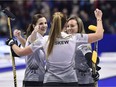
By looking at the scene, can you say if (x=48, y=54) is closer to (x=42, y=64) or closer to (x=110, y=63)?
(x=42, y=64)

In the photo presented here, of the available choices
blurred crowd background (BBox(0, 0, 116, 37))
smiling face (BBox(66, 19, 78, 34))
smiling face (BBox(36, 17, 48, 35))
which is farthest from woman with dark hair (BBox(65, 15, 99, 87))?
blurred crowd background (BBox(0, 0, 116, 37))

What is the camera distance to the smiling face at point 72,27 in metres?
6.53

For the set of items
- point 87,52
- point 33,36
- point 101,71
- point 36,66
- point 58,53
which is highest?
point 33,36

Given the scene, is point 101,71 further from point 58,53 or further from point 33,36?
point 58,53

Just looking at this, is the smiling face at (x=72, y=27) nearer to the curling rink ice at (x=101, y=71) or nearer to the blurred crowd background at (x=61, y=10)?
the curling rink ice at (x=101, y=71)

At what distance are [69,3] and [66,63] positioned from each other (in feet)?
→ 44.3

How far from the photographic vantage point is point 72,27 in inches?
258

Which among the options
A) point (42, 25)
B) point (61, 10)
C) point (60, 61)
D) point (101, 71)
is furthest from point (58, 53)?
point (61, 10)

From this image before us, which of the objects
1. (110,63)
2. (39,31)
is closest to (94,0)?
(110,63)

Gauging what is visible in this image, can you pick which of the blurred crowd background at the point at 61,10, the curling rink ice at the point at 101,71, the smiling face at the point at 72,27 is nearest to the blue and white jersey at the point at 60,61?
the smiling face at the point at 72,27

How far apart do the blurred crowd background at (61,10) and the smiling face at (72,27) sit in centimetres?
1088

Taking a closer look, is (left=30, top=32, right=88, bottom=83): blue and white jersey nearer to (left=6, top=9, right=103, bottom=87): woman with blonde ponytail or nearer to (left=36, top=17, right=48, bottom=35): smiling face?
(left=6, top=9, right=103, bottom=87): woman with blonde ponytail

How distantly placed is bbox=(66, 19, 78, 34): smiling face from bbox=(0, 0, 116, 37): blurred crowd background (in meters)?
10.9

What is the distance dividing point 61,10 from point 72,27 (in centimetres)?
1237
